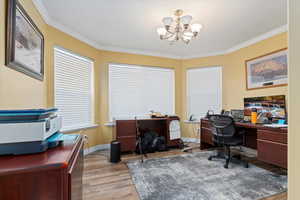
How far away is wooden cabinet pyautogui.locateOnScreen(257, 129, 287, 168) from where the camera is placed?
203 cm

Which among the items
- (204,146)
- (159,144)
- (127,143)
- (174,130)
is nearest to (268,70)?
(204,146)

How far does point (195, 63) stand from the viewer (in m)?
4.23

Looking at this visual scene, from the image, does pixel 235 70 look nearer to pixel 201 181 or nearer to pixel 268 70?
pixel 268 70

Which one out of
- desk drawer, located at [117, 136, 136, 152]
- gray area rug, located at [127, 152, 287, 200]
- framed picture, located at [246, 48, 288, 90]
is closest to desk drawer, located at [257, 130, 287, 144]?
gray area rug, located at [127, 152, 287, 200]

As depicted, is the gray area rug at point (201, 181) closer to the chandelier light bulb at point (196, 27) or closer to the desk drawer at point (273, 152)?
the desk drawer at point (273, 152)

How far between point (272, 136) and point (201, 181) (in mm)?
1227

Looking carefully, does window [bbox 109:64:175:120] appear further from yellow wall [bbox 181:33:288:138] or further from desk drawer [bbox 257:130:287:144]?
desk drawer [bbox 257:130:287:144]

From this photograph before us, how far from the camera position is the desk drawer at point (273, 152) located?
6.65ft

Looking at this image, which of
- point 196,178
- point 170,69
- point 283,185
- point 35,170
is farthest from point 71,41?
point 283,185

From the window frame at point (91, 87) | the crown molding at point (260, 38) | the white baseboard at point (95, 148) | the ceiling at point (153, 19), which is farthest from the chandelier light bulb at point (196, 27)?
the white baseboard at point (95, 148)

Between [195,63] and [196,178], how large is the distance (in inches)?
120

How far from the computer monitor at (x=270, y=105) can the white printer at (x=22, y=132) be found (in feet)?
11.0

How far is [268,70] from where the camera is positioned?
2902mm

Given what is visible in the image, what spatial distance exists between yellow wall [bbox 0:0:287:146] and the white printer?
0.75 meters
